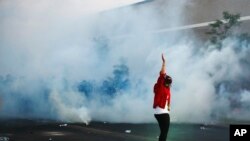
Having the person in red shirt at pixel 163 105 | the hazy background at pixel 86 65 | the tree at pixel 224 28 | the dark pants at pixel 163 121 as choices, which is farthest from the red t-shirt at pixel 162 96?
the tree at pixel 224 28

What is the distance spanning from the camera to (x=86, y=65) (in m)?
8.62

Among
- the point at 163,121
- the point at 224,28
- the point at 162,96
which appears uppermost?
the point at 224,28

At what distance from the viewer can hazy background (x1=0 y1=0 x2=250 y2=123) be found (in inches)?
328

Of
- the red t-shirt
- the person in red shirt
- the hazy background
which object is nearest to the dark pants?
the person in red shirt

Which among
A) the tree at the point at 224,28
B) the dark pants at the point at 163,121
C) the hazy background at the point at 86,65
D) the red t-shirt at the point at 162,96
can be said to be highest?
the tree at the point at 224,28

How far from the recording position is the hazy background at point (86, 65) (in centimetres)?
834

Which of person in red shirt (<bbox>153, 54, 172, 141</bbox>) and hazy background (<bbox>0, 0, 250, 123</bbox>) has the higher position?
hazy background (<bbox>0, 0, 250, 123</bbox>)

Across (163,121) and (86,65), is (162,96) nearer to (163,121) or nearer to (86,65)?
(163,121)

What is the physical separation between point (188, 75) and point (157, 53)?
0.90m

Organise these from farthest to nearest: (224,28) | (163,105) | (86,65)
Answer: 1. (224,28)
2. (86,65)
3. (163,105)

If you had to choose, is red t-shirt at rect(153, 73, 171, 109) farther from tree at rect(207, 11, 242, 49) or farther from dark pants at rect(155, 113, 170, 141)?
tree at rect(207, 11, 242, 49)

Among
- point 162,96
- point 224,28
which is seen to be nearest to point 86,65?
point 162,96

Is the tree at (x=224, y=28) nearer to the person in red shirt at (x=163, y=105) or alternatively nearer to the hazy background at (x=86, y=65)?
the hazy background at (x=86, y=65)

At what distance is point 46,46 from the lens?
863 cm
